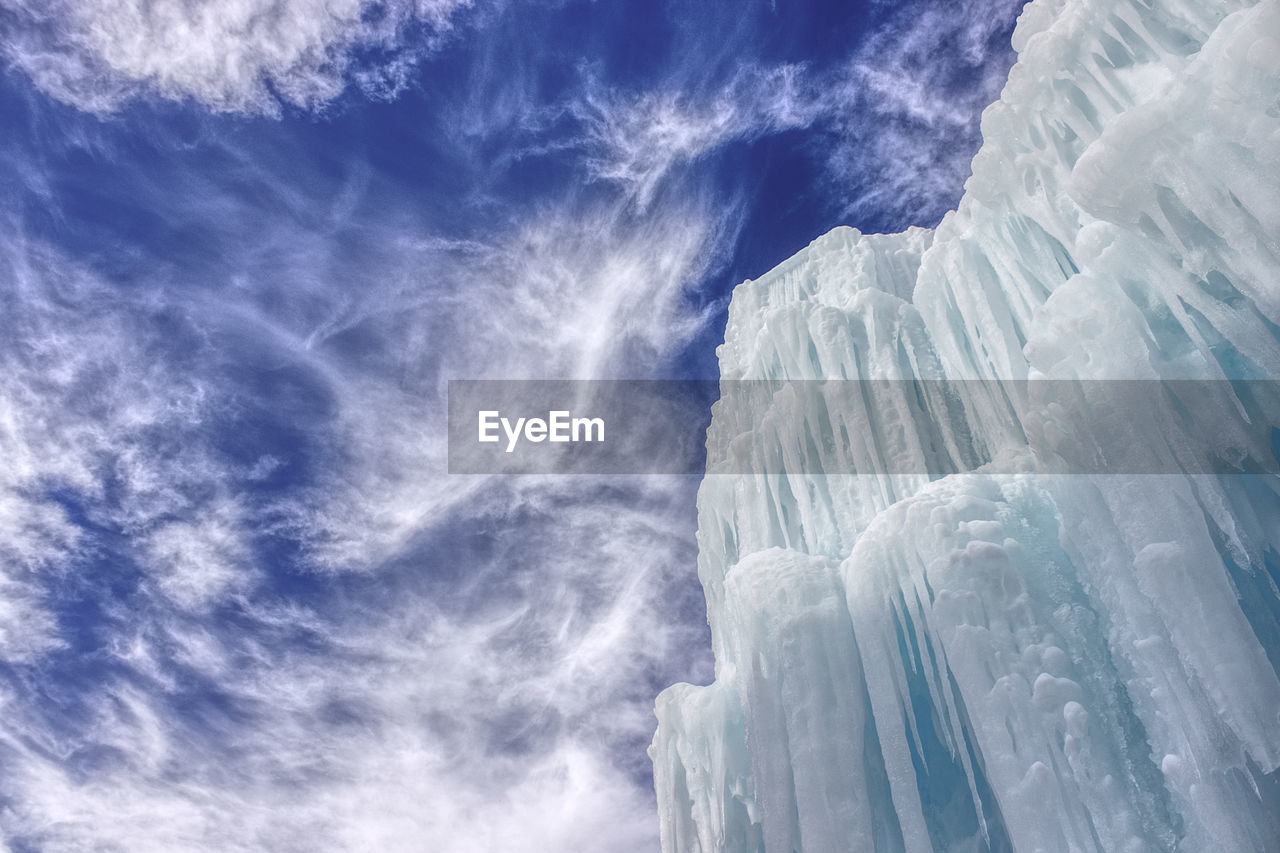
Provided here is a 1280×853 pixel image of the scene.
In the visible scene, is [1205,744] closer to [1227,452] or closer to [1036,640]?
[1036,640]

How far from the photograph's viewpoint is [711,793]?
15688 millimetres

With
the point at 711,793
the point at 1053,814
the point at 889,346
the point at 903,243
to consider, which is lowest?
the point at 1053,814

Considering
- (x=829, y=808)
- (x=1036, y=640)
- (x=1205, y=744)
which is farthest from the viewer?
(x=829, y=808)

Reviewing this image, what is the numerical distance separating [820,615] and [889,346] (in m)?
6.27

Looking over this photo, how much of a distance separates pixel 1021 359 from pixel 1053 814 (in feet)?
22.8

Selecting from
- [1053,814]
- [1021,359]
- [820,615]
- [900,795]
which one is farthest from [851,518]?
[1053,814]

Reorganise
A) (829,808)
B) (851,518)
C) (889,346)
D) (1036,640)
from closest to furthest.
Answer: (1036,640), (829,808), (851,518), (889,346)

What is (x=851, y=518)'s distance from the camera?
49.8 ft

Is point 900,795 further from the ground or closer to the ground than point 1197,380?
closer to the ground

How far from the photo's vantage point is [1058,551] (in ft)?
37.2

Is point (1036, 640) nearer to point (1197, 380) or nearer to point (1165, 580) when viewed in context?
point (1165, 580)

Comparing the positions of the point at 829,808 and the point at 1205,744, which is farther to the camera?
the point at 829,808

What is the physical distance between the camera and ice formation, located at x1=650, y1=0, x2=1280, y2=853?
815cm

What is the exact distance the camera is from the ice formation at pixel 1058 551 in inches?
321
